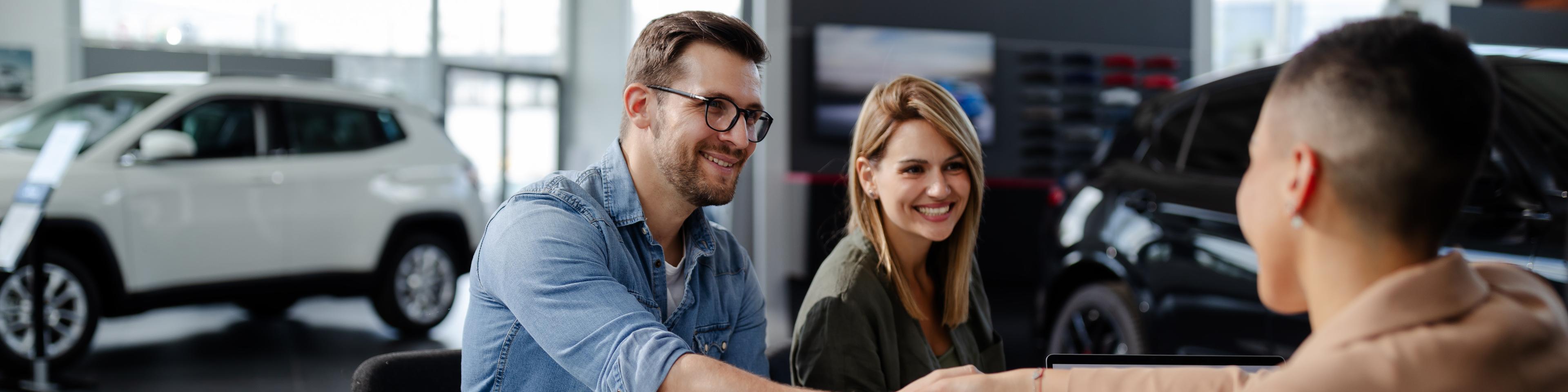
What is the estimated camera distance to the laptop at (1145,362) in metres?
1.11

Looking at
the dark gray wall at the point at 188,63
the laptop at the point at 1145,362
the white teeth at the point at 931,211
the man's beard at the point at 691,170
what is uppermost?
the dark gray wall at the point at 188,63

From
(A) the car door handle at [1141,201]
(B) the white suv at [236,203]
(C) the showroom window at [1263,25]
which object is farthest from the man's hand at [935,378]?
(C) the showroom window at [1263,25]

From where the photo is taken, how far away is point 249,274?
518 centimetres

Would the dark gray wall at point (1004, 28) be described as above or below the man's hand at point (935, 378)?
above

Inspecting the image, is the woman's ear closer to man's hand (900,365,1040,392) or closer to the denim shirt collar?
the denim shirt collar

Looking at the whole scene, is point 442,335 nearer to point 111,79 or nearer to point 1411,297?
point 111,79

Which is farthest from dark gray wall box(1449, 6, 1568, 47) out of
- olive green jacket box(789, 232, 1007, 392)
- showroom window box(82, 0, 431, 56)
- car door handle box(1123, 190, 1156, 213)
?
showroom window box(82, 0, 431, 56)

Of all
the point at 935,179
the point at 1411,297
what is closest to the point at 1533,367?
the point at 1411,297

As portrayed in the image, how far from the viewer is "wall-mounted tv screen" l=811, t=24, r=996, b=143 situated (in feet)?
22.8

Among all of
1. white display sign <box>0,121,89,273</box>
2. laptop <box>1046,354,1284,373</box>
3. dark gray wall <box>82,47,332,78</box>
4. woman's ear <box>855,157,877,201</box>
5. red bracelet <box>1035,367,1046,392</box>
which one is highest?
dark gray wall <box>82,47,332,78</box>

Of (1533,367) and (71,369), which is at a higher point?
(1533,367)

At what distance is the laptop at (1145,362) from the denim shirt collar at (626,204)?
632 millimetres

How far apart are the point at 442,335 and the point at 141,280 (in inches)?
56.6

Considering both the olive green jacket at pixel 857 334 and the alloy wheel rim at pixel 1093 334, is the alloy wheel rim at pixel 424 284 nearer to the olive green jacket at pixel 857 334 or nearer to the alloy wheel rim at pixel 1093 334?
the alloy wheel rim at pixel 1093 334
